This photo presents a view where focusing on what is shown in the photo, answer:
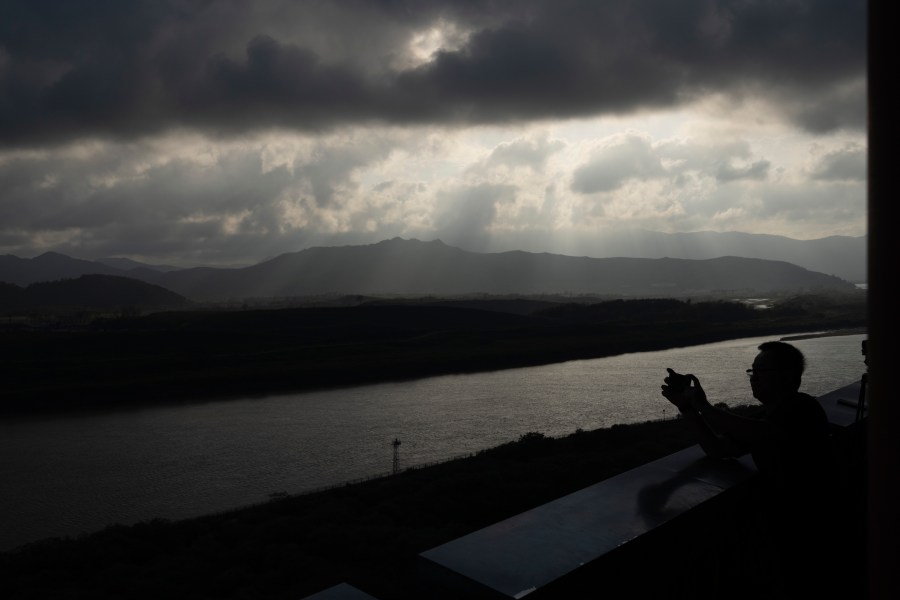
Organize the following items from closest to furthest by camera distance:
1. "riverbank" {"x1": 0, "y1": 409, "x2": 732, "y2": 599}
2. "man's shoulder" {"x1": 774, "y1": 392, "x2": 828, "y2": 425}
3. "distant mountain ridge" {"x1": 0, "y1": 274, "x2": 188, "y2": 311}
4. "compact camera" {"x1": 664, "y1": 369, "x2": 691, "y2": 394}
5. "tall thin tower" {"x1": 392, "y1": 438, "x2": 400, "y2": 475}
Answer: "man's shoulder" {"x1": 774, "y1": 392, "x2": 828, "y2": 425}
"compact camera" {"x1": 664, "y1": 369, "x2": 691, "y2": 394}
"riverbank" {"x1": 0, "y1": 409, "x2": 732, "y2": 599}
"tall thin tower" {"x1": 392, "y1": 438, "x2": 400, "y2": 475}
"distant mountain ridge" {"x1": 0, "y1": 274, "x2": 188, "y2": 311}

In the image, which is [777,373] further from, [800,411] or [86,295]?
[86,295]

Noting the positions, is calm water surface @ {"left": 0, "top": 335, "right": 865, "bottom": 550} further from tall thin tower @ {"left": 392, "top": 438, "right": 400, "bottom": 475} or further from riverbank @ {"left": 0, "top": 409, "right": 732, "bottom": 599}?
riverbank @ {"left": 0, "top": 409, "right": 732, "bottom": 599}

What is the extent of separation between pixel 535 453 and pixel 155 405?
2919 centimetres

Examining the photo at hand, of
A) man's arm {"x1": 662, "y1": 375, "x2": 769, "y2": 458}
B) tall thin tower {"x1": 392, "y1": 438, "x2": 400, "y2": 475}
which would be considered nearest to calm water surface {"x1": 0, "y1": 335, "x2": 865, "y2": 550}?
tall thin tower {"x1": 392, "y1": 438, "x2": 400, "y2": 475}

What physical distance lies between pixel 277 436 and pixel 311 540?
1848cm

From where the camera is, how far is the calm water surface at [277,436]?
77.5 feet

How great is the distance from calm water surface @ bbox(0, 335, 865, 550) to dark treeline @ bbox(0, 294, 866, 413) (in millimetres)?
4964

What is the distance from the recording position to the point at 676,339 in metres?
69.9

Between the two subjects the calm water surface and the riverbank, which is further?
the calm water surface

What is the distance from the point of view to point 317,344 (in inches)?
2516

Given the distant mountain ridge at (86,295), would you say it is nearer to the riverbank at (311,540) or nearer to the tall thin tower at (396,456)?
the tall thin tower at (396,456)

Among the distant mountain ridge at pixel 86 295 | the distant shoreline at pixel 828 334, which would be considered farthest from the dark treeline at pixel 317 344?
the distant mountain ridge at pixel 86 295

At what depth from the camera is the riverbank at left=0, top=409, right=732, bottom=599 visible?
1237 centimetres

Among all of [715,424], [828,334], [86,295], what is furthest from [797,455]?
[86,295]
